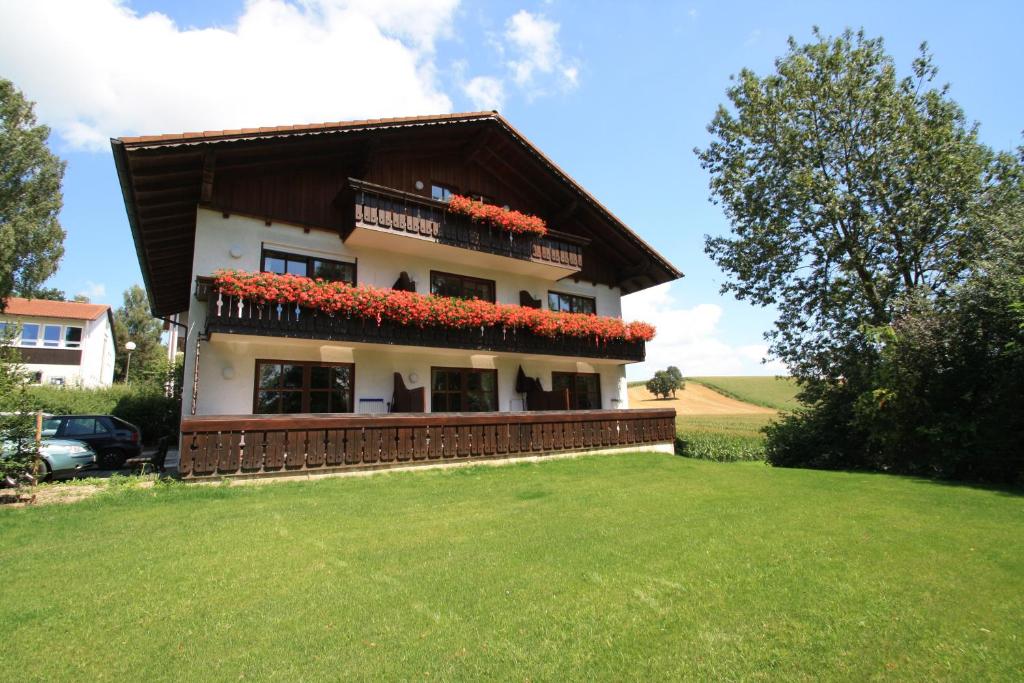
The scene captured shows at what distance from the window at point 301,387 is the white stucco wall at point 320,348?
0.21m

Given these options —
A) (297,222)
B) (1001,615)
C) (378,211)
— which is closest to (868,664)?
(1001,615)

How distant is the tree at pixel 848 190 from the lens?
1927cm

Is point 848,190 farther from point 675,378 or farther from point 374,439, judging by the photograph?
point 675,378

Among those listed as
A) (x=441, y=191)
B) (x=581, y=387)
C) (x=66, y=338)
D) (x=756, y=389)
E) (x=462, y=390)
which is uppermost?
(x=441, y=191)

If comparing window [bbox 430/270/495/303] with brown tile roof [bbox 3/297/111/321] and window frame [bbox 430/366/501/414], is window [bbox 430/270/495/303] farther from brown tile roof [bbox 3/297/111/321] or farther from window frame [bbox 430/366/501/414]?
brown tile roof [bbox 3/297/111/321]

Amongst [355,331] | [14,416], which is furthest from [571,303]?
[14,416]

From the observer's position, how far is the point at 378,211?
46.7ft

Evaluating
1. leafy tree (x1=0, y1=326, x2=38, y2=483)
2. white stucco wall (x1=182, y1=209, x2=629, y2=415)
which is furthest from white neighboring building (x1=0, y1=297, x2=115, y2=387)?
leafy tree (x1=0, y1=326, x2=38, y2=483)

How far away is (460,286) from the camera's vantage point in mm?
17453

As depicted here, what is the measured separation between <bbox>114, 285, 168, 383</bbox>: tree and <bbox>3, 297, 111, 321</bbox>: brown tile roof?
40.2 feet

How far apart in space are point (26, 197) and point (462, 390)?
28371 millimetres

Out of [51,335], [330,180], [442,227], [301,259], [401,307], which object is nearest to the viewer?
[401,307]

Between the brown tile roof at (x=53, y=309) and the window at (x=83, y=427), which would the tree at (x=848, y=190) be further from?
the brown tile roof at (x=53, y=309)

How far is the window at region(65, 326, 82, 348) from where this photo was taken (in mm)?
39844
